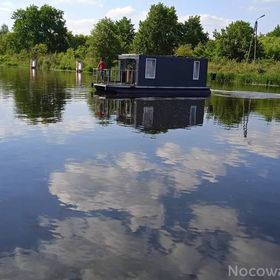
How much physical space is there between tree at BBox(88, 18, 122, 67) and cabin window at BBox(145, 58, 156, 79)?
4429cm

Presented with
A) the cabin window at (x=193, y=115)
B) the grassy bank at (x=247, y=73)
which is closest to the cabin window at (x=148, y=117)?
the cabin window at (x=193, y=115)

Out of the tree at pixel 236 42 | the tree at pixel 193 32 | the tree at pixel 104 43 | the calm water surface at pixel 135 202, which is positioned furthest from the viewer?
the tree at pixel 193 32

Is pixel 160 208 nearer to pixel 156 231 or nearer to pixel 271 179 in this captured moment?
pixel 156 231

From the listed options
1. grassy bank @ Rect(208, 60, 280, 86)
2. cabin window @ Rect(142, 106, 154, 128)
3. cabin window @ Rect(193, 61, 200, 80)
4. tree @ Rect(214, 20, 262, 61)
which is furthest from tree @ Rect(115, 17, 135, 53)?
cabin window @ Rect(142, 106, 154, 128)

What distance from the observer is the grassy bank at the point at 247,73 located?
191 feet

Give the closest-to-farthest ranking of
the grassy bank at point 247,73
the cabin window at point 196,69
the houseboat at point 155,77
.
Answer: the houseboat at point 155,77
the cabin window at point 196,69
the grassy bank at point 247,73

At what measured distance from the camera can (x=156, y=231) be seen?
7410 mm

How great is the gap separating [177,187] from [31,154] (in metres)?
4.70

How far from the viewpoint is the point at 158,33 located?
303ft

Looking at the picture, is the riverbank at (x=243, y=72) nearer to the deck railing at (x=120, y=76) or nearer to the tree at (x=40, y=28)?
the deck railing at (x=120, y=76)

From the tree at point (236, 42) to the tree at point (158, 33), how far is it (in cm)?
1403

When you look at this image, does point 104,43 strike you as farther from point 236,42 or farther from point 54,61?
point 236,42

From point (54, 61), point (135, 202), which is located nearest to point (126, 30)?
point (54, 61)

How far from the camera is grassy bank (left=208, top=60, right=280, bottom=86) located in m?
58.2
